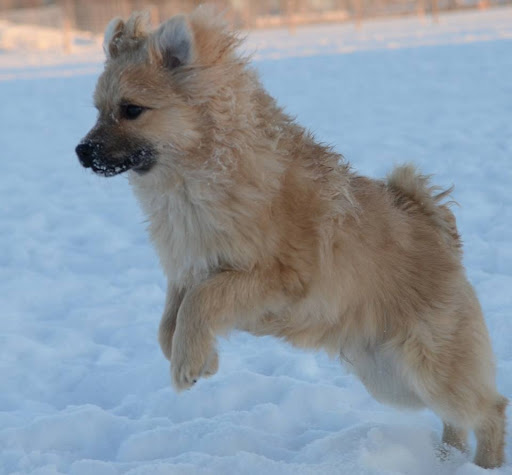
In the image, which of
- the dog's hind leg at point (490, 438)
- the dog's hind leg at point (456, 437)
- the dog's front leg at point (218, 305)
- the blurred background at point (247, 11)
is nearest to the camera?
the dog's front leg at point (218, 305)

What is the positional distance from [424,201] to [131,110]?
4.86 ft

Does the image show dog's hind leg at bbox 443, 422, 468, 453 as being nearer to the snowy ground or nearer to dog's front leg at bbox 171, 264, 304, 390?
the snowy ground

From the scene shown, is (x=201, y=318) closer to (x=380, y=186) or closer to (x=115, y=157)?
(x=115, y=157)

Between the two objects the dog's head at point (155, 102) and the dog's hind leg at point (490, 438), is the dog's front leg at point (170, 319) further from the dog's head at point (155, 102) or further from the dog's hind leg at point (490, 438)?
the dog's hind leg at point (490, 438)

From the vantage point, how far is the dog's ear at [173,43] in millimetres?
3164

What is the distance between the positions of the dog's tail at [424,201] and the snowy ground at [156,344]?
92 centimetres

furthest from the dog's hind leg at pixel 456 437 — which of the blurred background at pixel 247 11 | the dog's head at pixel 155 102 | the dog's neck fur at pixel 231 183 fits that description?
the blurred background at pixel 247 11

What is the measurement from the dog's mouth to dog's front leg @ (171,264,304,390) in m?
0.61

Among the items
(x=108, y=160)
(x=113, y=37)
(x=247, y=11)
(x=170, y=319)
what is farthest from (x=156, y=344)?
(x=247, y=11)

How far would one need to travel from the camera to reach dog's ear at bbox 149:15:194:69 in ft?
10.4

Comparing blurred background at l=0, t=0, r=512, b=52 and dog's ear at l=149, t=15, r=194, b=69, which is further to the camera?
blurred background at l=0, t=0, r=512, b=52

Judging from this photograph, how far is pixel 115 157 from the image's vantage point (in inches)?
127

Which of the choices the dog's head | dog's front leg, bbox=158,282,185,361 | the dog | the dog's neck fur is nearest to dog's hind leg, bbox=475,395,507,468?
the dog

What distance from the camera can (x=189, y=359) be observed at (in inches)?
125
